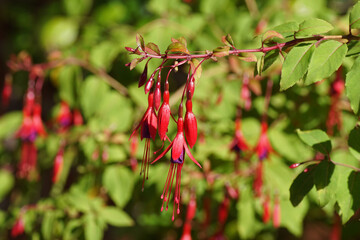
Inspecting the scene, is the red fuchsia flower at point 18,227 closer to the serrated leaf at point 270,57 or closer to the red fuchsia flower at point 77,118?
the red fuchsia flower at point 77,118

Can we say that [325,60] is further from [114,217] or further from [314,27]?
[114,217]

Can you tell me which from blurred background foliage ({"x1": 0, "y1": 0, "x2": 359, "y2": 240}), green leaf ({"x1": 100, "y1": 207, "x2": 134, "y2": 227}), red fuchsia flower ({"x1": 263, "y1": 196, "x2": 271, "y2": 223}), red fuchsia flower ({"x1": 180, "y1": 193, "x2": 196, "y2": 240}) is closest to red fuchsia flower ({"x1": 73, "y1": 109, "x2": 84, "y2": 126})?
blurred background foliage ({"x1": 0, "y1": 0, "x2": 359, "y2": 240})

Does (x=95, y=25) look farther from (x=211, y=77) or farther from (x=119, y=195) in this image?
(x=119, y=195)

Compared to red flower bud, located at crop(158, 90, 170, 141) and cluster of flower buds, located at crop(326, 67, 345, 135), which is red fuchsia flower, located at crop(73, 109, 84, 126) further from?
red flower bud, located at crop(158, 90, 170, 141)

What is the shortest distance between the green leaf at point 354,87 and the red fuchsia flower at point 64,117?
109 centimetres

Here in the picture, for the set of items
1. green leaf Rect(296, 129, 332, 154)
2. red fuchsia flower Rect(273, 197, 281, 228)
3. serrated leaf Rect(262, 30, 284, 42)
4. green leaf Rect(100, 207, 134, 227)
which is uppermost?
serrated leaf Rect(262, 30, 284, 42)

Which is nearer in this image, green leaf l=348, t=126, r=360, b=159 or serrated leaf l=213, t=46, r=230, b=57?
serrated leaf l=213, t=46, r=230, b=57

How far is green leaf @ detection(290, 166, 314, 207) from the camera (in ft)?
2.29

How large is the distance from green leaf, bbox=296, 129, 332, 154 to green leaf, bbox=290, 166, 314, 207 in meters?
0.05

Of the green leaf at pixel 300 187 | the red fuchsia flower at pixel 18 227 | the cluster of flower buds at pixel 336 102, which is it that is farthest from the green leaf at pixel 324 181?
the red fuchsia flower at pixel 18 227

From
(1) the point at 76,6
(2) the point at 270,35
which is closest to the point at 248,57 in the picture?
(2) the point at 270,35

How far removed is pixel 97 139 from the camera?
137 centimetres

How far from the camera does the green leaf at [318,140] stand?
0.74m

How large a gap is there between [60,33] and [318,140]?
1.42 m
